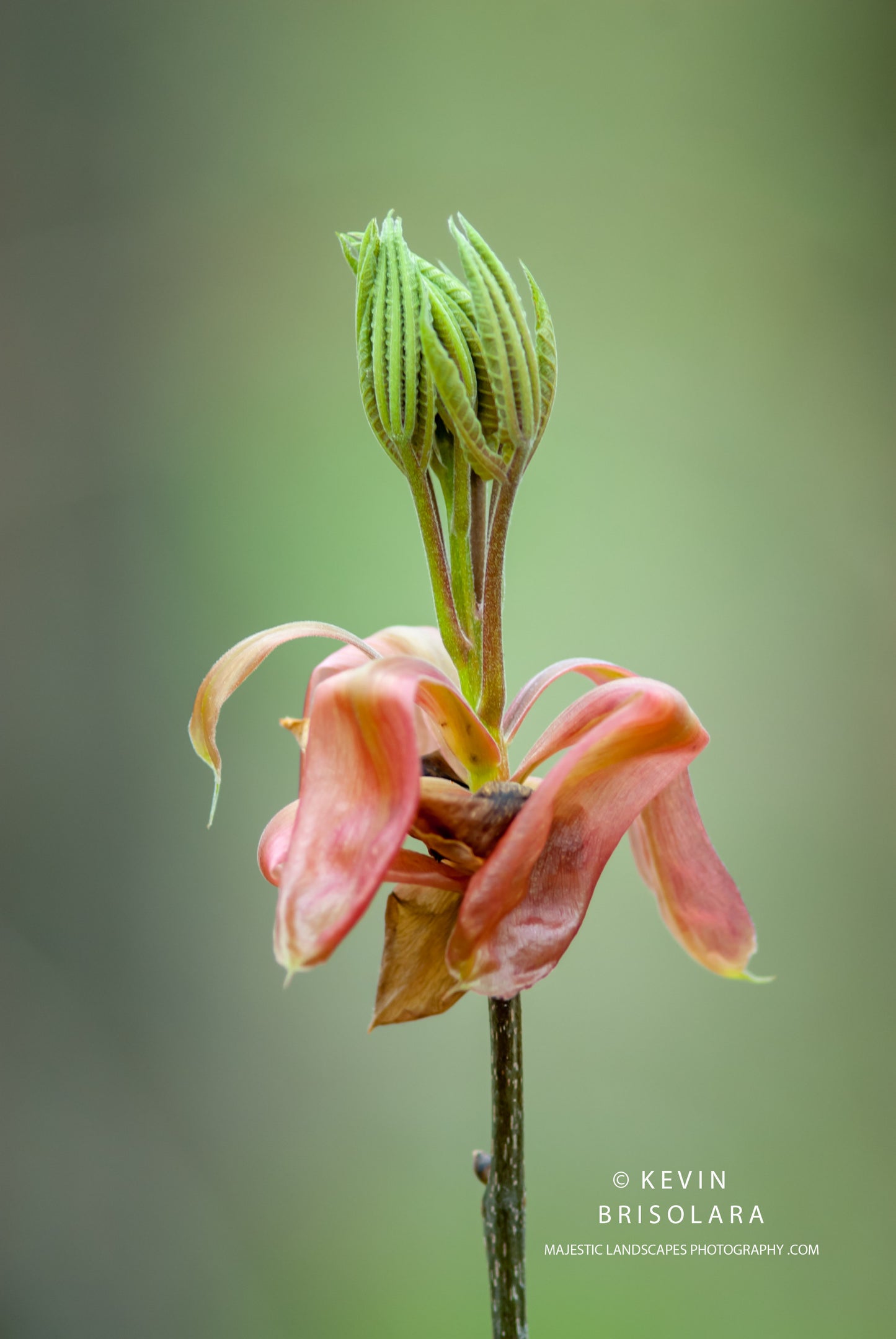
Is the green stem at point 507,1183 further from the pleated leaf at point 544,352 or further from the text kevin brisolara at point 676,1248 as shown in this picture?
the text kevin brisolara at point 676,1248

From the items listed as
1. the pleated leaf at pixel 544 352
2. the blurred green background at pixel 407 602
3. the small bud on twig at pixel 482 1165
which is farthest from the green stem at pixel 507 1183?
the blurred green background at pixel 407 602

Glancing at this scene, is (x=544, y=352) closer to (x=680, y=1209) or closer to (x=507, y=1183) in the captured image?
(x=507, y=1183)

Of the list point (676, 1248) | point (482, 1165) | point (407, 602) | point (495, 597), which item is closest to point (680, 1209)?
point (676, 1248)

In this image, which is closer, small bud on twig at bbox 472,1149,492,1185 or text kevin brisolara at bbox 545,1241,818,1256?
small bud on twig at bbox 472,1149,492,1185

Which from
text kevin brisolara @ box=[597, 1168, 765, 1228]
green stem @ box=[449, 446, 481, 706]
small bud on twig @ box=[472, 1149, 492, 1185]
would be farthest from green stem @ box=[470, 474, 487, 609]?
text kevin brisolara @ box=[597, 1168, 765, 1228]

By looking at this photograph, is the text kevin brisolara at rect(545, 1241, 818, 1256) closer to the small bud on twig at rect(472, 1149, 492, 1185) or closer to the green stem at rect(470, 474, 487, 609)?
the small bud on twig at rect(472, 1149, 492, 1185)

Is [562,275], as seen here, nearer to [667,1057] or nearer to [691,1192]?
[667,1057]

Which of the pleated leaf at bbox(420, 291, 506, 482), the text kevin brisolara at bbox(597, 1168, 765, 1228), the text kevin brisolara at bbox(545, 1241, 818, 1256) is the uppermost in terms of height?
the pleated leaf at bbox(420, 291, 506, 482)
